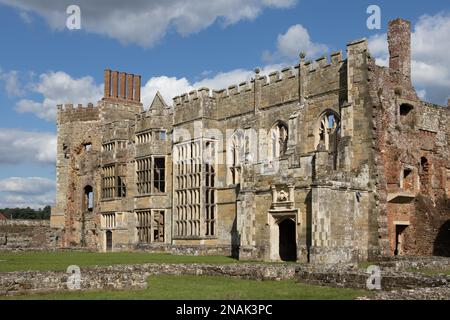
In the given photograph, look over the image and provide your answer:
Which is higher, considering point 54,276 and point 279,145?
point 279,145

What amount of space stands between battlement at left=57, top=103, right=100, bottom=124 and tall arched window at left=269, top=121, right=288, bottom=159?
19175 mm

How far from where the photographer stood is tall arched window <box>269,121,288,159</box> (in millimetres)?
32469

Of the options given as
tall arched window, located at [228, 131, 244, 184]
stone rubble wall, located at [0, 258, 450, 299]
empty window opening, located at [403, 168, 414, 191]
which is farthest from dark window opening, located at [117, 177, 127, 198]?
stone rubble wall, located at [0, 258, 450, 299]

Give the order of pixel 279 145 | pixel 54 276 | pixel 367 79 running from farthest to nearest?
pixel 279 145 < pixel 367 79 < pixel 54 276

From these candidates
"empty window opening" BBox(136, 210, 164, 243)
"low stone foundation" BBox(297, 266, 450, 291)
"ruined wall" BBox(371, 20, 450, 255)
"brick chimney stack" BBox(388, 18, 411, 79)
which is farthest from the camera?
"empty window opening" BBox(136, 210, 164, 243)

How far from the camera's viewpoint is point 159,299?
1356 centimetres

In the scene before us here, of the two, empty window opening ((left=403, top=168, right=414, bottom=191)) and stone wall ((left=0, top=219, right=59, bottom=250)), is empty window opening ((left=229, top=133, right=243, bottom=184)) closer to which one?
empty window opening ((left=403, top=168, right=414, bottom=191))

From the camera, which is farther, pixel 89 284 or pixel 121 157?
pixel 121 157

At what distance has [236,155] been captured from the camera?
115 ft

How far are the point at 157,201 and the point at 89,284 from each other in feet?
78.4

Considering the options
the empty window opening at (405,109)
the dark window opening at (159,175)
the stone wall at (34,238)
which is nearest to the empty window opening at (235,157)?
the dark window opening at (159,175)

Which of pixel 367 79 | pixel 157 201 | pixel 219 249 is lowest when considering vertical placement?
pixel 219 249
